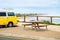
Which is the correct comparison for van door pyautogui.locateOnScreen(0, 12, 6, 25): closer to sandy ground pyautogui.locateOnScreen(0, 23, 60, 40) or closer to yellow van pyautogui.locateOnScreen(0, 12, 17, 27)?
yellow van pyautogui.locateOnScreen(0, 12, 17, 27)

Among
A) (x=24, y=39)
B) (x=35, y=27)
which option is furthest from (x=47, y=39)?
(x=35, y=27)

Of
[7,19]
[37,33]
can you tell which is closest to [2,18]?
[7,19]

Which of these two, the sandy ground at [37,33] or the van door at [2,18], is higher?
the van door at [2,18]

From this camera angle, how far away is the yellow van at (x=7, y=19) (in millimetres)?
21109

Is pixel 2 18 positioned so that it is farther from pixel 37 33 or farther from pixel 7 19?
pixel 37 33

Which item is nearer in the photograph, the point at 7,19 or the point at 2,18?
the point at 2,18

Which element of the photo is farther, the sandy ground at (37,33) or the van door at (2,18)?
the van door at (2,18)

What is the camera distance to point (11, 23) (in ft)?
71.6

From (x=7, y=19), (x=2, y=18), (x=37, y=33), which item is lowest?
(x=37, y=33)

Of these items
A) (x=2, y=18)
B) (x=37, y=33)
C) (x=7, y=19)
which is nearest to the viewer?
(x=37, y=33)

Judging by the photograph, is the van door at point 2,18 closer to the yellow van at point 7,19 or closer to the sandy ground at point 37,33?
the yellow van at point 7,19

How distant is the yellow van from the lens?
21.1 meters

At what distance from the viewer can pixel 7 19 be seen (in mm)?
21344

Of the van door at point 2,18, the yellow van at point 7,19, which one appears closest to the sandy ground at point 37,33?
the van door at point 2,18
